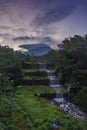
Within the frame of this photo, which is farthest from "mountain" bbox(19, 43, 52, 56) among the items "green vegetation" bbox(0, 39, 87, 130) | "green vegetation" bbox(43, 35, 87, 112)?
"green vegetation" bbox(43, 35, 87, 112)

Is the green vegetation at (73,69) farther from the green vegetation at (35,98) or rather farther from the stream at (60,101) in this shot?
the stream at (60,101)

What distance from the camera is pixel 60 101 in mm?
29016

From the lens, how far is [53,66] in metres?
40.9

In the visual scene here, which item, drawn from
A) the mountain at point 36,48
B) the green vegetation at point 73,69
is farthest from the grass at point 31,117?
the mountain at point 36,48

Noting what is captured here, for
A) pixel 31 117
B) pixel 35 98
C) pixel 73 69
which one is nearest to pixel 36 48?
pixel 73 69

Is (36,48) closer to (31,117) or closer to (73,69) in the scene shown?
(73,69)

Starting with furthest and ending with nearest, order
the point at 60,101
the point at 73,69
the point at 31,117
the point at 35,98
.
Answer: the point at 73,69 → the point at 60,101 → the point at 35,98 → the point at 31,117

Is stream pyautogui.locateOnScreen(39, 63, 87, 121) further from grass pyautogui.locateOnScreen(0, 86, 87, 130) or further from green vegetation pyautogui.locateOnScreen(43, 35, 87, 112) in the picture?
grass pyautogui.locateOnScreen(0, 86, 87, 130)

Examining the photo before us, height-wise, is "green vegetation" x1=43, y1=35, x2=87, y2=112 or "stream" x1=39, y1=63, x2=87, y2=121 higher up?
"green vegetation" x1=43, y1=35, x2=87, y2=112

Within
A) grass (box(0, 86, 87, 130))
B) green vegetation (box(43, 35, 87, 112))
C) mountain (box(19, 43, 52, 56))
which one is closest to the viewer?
grass (box(0, 86, 87, 130))

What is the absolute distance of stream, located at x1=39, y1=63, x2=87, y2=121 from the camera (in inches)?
974

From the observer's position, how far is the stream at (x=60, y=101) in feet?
81.1

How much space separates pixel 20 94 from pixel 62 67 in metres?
8.57

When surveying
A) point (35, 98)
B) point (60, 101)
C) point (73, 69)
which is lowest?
point (60, 101)
